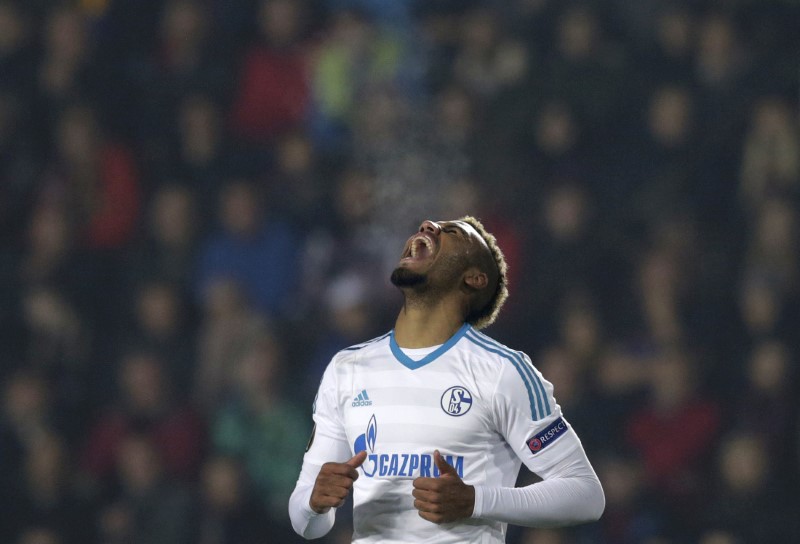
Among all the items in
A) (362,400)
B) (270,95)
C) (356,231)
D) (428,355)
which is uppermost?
(270,95)

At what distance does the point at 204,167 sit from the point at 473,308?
4389 millimetres

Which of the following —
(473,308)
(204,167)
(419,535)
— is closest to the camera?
(419,535)

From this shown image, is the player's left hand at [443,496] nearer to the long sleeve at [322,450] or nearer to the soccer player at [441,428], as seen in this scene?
the soccer player at [441,428]

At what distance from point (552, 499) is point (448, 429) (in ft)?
0.93

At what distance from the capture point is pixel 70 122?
7.61 meters

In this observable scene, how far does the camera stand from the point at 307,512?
312 centimetres

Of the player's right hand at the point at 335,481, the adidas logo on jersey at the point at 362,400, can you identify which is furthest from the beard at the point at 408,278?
the player's right hand at the point at 335,481

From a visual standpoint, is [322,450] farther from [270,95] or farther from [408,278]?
[270,95]

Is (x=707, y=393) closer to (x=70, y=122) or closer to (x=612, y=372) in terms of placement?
(x=612, y=372)

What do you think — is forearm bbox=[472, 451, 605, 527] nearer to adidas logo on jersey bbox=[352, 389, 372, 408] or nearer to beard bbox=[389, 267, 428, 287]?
adidas logo on jersey bbox=[352, 389, 372, 408]

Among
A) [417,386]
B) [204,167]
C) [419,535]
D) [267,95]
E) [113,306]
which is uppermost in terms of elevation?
[267,95]

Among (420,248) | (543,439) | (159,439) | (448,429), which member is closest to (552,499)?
(543,439)

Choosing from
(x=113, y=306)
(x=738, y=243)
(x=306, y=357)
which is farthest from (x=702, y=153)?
(x=113, y=306)

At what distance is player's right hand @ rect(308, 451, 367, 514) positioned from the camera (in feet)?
9.42
